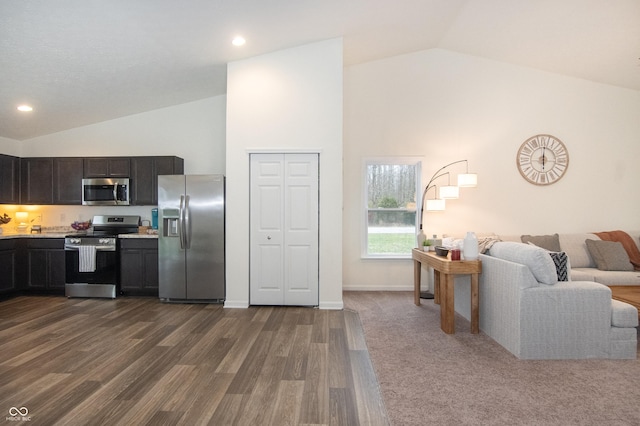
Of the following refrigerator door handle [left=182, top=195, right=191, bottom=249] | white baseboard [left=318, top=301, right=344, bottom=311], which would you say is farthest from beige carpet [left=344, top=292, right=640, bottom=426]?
refrigerator door handle [left=182, top=195, right=191, bottom=249]

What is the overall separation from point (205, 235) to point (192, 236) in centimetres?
18

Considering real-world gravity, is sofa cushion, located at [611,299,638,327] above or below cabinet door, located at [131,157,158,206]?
below

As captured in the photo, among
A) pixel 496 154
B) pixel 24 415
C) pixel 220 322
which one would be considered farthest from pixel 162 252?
pixel 496 154

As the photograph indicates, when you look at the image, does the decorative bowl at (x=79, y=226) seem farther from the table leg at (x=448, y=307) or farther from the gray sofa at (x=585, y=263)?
the gray sofa at (x=585, y=263)

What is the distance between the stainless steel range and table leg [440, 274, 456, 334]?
4.51 metres

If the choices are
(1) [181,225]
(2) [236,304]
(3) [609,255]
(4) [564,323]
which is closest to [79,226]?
(1) [181,225]

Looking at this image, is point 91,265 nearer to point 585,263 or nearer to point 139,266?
point 139,266

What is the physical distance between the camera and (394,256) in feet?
19.0

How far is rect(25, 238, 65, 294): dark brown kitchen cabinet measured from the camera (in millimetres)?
5262

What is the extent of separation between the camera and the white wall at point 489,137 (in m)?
5.62

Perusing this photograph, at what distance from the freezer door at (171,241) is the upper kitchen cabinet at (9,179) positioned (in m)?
2.57

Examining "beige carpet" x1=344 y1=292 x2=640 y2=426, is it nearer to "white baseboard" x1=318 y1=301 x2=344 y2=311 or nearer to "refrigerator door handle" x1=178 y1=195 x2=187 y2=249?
"white baseboard" x1=318 y1=301 x2=344 y2=311

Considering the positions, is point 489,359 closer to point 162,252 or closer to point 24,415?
point 24,415

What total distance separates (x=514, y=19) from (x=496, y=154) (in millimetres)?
1980
